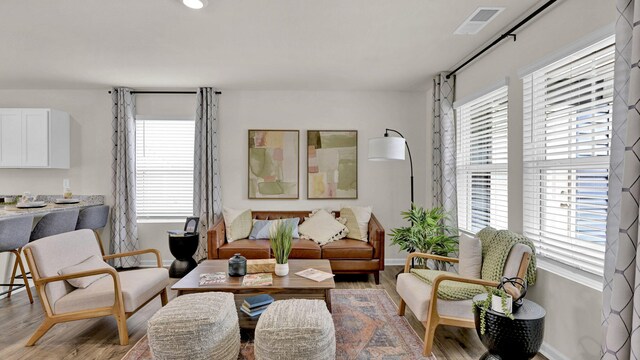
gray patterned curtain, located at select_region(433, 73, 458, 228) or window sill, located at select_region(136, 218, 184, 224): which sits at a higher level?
gray patterned curtain, located at select_region(433, 73, 458, 228)

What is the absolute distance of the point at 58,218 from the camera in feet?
11.5

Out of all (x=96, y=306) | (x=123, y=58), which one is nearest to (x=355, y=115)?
(x=123, y=58)

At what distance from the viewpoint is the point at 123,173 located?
4477mm

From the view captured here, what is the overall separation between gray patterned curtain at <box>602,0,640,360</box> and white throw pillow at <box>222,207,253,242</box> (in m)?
3.62

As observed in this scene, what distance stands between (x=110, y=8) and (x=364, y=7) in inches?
75.4

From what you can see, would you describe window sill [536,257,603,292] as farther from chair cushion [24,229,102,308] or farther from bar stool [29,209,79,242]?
bar stool [29,209,79,242]

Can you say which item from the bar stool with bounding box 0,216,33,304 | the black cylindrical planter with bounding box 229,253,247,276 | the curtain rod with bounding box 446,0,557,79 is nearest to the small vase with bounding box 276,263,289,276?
the black cylindrical planter with bounding box 229,253,247,276

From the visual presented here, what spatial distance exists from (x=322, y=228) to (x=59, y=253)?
271 cm

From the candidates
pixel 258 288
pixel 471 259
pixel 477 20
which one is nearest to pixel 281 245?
pixel 258 288

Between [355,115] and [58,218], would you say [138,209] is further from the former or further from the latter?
[355,115]

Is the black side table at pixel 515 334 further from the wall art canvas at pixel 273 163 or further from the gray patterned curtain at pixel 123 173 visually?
the gray patterned curtain at pixel 123 173

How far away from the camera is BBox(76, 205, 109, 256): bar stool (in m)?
4.04

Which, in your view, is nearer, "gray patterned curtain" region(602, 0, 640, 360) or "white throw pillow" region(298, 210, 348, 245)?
"gray patterned curtain" region(602, 0, 640, 360)

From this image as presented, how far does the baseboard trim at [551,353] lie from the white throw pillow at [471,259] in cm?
62
